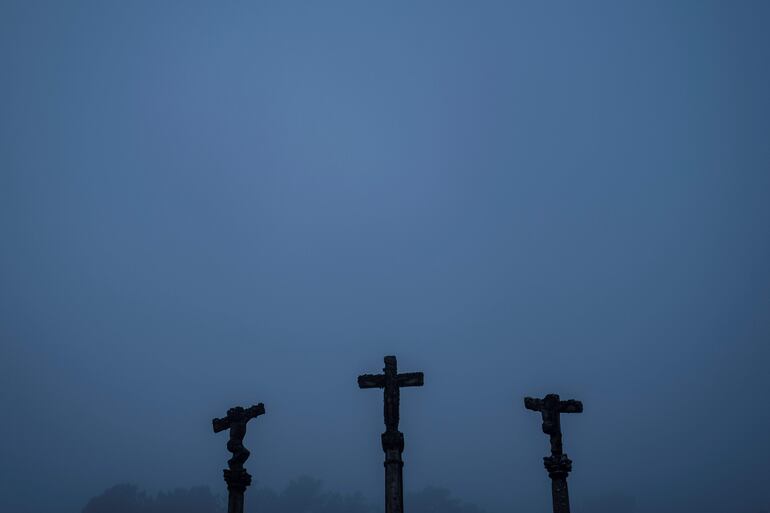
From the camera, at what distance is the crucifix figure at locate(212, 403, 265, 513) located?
18328 mm

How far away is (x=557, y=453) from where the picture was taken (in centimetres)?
1834

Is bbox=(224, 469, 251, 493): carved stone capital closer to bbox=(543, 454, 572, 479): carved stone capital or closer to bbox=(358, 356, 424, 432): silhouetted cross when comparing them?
bbox=(358, 356, 424, 432): silhouetted cross

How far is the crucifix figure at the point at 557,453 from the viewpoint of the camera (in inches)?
704

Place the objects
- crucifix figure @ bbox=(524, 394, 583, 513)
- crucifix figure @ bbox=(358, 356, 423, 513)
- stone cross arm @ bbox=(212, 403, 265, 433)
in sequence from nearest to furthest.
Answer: crucifix figure @ bbox=(358, 356, 423, 513), crucifix figure @ bbox=(524, 394, 583, 513), stone cross arm @ bbox=(212, 403, 265, 433)

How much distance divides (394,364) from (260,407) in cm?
507

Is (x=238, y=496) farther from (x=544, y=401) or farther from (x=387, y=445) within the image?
(x=544, y=401)

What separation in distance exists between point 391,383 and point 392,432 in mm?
1582

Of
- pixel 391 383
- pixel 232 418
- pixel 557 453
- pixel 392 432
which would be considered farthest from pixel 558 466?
pixel 232 418

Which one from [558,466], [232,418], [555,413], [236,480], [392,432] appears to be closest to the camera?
[392,432]

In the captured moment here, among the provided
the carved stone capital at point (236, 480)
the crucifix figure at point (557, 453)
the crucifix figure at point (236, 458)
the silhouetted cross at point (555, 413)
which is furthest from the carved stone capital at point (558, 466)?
the carved stone capital at point (236, 480)

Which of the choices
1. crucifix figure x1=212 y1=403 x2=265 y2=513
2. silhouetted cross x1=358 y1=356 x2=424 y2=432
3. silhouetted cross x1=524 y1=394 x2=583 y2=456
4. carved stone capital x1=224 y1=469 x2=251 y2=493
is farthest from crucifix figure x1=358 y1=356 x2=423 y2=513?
carved stone capital x1=224 y1=469 x2=251 y2=493

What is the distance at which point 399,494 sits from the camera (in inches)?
663

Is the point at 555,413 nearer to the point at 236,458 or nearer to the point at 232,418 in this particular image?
the point at 236,458

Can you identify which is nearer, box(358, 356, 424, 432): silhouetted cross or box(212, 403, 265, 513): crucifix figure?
box(358, 356, 424, 432): silhouetted cross
